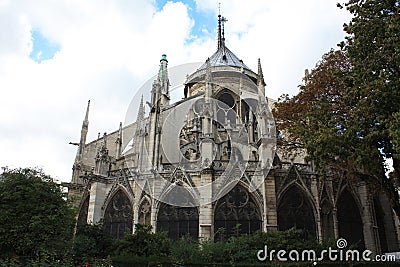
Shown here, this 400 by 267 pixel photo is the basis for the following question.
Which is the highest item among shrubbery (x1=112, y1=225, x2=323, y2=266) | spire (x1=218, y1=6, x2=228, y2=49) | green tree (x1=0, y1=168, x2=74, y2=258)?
spire (x1=218, y1=6, x2=228, y2=49)

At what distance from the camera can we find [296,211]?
19.0 metres

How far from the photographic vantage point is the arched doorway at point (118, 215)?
20.2m

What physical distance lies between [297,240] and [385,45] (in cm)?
768

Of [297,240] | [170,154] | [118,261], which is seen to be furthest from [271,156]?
[118,261]

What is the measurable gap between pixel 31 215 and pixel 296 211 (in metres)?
13.3

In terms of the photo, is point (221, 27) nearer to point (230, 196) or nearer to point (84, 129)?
point (84, 129)

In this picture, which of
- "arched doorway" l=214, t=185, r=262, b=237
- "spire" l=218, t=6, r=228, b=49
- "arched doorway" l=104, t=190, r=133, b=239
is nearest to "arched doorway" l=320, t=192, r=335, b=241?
"arched doorway" l=214, t=185, r=262, b=237

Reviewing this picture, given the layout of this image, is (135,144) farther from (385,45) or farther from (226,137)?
(385,45)

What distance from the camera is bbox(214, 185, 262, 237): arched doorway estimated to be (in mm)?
18406

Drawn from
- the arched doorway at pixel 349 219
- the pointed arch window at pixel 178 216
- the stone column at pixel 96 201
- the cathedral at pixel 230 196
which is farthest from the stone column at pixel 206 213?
the arched doorway at pixel 349 219

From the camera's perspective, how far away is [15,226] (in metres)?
12.2

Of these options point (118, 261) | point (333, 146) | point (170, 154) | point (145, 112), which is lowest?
point (118, 261)

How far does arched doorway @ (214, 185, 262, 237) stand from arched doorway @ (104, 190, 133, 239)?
5.40 metres

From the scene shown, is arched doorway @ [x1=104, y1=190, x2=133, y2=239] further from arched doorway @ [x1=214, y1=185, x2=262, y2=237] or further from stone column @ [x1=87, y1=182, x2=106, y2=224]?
arched doorway @ [x1=214, y1=185, x2=262, y2=237]
